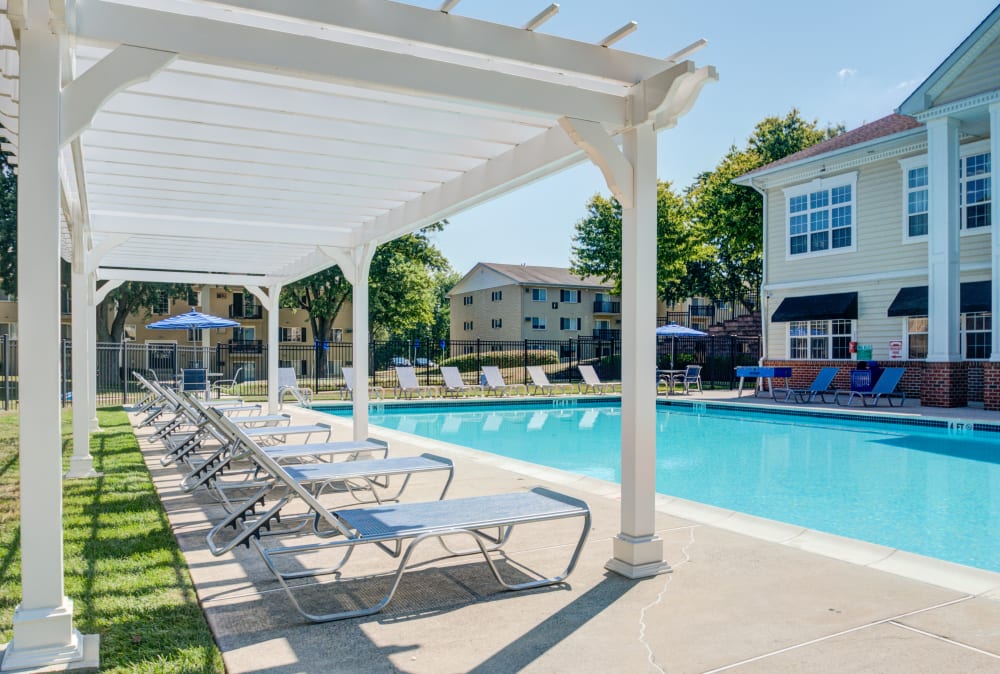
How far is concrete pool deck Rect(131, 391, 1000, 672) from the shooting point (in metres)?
3.20

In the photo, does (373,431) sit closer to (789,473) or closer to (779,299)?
(789,473)

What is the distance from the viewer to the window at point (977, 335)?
16.6m

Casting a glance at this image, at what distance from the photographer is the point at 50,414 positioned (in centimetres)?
317

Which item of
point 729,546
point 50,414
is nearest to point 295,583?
point 50,414

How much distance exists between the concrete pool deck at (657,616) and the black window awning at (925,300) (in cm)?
1346

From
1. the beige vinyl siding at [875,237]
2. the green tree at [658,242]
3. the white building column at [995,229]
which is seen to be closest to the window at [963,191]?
the beige vinyl siding at [875,237]

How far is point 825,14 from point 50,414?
22.4 metres

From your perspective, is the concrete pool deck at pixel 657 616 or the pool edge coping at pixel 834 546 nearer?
the concrete pool deck at pixel 657 616

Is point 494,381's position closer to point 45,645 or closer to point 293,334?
point 45,645

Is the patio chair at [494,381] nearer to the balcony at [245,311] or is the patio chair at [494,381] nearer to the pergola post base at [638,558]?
the pergola post base at [638,558]

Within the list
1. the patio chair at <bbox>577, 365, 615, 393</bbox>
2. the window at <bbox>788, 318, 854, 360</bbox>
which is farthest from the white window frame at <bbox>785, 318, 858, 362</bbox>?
the patio chair at <bbox>577, 365, 615, 393</bbox>

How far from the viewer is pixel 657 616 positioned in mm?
3730

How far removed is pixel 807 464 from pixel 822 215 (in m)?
11.9

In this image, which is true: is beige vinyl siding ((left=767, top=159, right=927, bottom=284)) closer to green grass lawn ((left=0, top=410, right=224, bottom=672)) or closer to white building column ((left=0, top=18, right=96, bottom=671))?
green grass lawn ((left=0, top=410, right=224, bottom=672))
